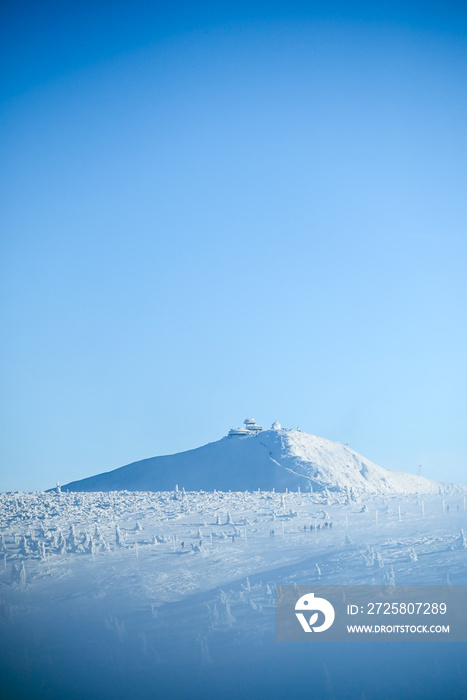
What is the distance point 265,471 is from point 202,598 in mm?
73929

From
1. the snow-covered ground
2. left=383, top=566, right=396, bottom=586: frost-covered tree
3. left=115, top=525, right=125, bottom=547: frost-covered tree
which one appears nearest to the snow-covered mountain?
the snow-covered ground

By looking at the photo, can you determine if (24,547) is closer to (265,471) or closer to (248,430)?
(265,471)

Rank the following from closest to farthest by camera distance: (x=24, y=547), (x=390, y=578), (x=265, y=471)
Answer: (x=390, y=578) < (x=24, y=547) < (x=265, y=471)

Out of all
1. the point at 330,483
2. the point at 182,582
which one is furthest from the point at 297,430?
the point at 182,582

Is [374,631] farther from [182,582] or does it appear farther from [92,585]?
[92,585]

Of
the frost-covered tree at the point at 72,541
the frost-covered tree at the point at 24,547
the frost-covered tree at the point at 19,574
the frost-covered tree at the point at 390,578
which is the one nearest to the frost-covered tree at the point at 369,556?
the frost-covered tree at the point at 390,578

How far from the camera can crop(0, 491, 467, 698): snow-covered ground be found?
104ft

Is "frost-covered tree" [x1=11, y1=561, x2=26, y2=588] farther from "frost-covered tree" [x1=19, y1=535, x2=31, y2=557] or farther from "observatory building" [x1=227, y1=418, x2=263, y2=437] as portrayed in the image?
"observatory building" [x1=227, y1=418, x2=263, y2=437]

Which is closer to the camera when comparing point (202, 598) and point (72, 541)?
point (202, 598)

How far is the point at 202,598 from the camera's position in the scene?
124ft

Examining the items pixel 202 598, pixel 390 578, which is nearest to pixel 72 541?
pixel 202 598

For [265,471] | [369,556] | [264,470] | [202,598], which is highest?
[264,470]

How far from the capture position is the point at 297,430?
134 meters

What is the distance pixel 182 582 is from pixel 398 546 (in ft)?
51.3
